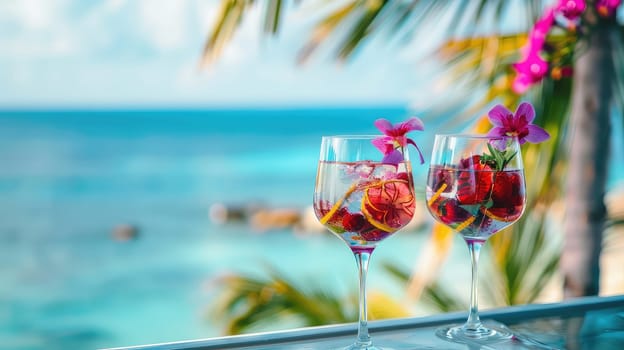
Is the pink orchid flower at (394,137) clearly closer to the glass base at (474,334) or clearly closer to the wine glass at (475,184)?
the wine glass at (475,184)

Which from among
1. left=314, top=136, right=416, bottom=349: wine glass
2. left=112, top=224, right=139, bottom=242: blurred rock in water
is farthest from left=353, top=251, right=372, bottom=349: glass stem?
left=112, top=224, right=139, bottom=242: blurred rock in water

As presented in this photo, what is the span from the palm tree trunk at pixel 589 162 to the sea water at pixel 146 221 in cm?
75

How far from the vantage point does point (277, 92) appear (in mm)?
28234

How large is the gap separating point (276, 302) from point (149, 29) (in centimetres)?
2378

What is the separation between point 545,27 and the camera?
1.62m

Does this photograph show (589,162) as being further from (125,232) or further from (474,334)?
(125,232)

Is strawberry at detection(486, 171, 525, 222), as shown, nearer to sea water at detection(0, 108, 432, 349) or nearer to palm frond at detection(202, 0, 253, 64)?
palm frond at detection(202, 0, 253, 64)

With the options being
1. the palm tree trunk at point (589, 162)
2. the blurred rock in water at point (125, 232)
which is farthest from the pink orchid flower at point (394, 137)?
the blurred rock in water at point (125, 232)

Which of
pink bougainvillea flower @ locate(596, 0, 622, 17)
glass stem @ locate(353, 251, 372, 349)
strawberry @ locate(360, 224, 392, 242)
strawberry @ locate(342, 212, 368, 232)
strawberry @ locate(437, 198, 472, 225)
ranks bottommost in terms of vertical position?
glass stem @ locate(353, 251, 372, 349)

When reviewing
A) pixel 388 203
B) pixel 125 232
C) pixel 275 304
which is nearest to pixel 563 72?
pixel 275 304

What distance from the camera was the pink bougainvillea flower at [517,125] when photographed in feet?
2.51

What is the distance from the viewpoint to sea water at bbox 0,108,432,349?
8.78 m

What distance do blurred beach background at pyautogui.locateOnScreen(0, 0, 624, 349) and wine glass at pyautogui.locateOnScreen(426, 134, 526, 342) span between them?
506 millimetres

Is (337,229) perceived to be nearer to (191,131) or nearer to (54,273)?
(54,273)
